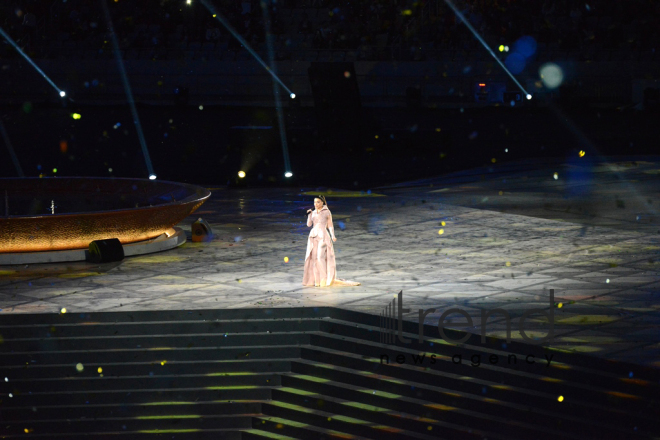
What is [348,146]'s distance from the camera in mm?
27359

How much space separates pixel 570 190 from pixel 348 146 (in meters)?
8.43

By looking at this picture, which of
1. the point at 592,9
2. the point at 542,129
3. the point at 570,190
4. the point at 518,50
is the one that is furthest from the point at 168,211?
the point at 592,9

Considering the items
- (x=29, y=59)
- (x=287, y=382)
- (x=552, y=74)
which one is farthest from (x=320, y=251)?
(x=29, y=59)

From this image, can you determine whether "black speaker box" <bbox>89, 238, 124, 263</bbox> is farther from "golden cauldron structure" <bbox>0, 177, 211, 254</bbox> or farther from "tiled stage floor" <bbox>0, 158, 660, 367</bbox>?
"golden cauldron structure" <bbox>0, 177, 211, 254</bbox>

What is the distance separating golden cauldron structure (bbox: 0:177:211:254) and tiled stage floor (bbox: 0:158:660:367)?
0.46 metres

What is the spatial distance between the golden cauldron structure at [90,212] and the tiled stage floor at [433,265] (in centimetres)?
46

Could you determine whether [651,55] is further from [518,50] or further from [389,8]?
[389,8]

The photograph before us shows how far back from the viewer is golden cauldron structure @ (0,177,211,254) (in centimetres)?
1322

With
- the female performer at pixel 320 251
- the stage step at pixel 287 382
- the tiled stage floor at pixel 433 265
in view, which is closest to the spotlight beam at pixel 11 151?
the tiled stage floor at pixel 433 265

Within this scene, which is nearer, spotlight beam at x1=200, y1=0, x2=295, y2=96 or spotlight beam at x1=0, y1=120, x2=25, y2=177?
spotlight beam at x1=0, y1=120, x2=25, y2=177

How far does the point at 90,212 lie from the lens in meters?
13.2

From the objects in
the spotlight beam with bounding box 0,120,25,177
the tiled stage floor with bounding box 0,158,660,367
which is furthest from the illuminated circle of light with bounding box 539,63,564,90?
the spotlight beam with bounding box 0,120,25,177

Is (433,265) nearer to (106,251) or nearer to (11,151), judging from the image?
(106,251)

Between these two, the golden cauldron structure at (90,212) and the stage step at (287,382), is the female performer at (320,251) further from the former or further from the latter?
the golden cauldron structure at (90,212)
